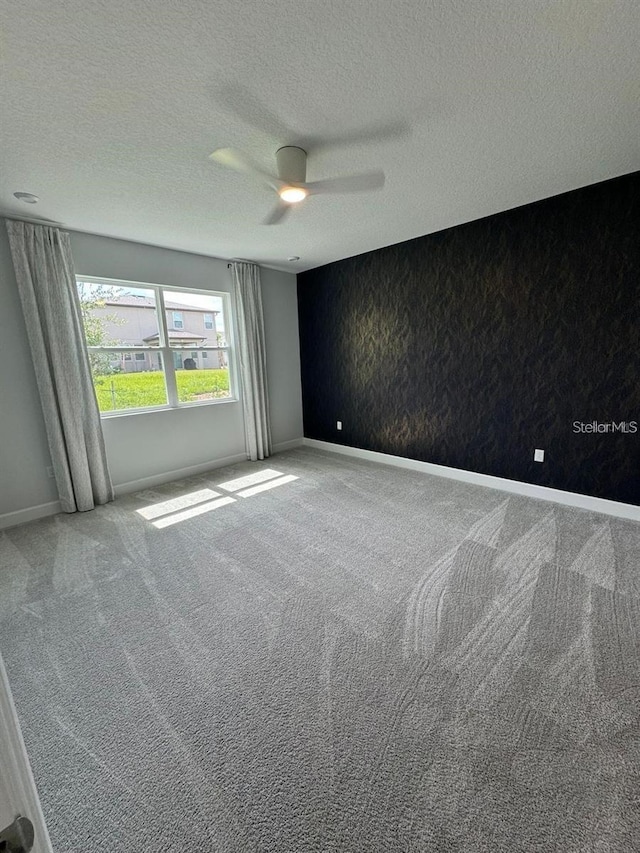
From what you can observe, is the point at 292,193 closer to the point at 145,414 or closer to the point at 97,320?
the point at 97,320

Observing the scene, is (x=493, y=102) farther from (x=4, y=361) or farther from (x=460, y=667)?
(x=4, y=361)

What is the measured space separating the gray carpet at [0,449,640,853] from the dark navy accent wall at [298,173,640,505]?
75 cm

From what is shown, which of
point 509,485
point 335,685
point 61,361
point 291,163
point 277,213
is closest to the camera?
point 335,685

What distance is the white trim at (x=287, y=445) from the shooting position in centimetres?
516

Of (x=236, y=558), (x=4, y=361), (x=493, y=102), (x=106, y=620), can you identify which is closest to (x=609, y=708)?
(x=236, y=558)

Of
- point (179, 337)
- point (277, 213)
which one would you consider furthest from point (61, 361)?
point (277, 213)

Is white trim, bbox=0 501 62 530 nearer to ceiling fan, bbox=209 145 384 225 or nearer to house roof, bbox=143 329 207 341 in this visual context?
house roof, bbox=143 329 207 341

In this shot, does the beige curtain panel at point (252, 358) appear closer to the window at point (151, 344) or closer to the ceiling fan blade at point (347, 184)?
the window at point (151, 344)

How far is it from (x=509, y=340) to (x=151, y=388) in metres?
3.70

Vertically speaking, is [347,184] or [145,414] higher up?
[347,184]

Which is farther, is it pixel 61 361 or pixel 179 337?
pixel 179 337

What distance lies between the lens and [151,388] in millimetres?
3854

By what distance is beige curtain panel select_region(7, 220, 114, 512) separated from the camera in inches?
116

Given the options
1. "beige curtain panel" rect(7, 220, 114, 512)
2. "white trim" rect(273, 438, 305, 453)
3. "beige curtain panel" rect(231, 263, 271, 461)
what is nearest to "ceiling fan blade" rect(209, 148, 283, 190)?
"beige curtain panel" rect(7, 220, 114, 512)
